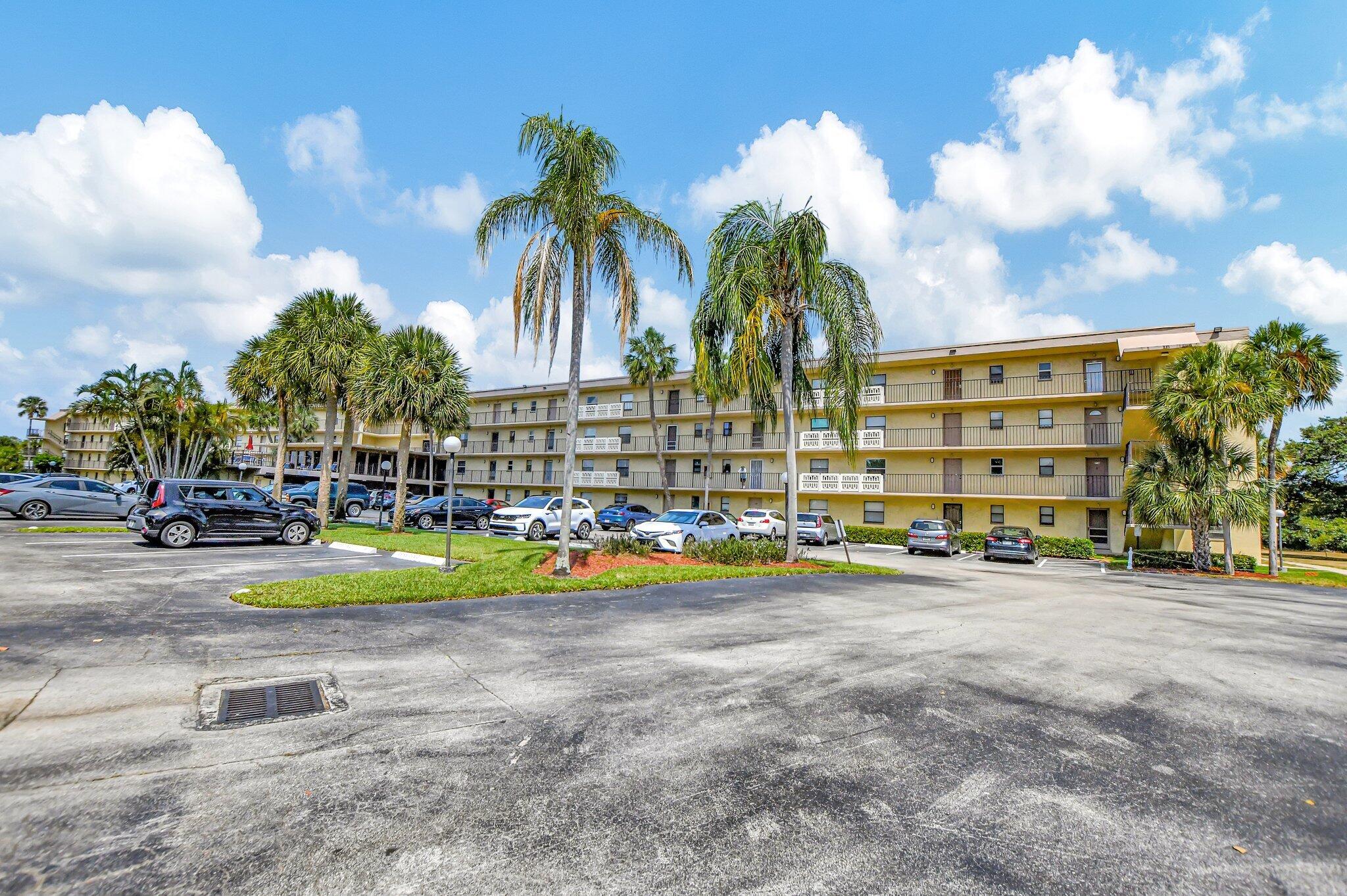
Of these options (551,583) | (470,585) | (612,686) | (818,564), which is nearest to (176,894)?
(612,686)

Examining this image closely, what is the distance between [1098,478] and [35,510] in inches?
1710

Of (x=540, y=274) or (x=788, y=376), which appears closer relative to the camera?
(x=540, y=274)

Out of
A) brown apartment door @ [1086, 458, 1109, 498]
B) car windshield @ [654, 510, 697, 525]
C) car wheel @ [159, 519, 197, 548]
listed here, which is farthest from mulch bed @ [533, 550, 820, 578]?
brown apartment door @ [1086, 458, 1109, 498]

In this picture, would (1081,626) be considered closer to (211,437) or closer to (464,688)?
(464,688)

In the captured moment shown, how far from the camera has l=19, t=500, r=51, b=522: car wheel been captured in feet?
71.0

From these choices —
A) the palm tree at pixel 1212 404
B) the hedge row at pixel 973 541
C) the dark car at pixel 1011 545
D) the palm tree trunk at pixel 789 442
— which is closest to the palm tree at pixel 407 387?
the palm tree trunk at pixel 789 442

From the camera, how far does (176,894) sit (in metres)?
2.42

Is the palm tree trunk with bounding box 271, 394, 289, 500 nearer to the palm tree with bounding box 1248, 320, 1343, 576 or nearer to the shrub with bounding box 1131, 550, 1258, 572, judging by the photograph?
the shrub with bounding box 1131, 550, 1258, 572

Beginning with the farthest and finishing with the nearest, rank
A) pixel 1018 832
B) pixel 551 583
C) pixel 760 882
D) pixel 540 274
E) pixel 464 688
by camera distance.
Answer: pixel 540 274 < pixel 551 583 < pixel 464 688 < pixel 1018 832 < pixel 760 882

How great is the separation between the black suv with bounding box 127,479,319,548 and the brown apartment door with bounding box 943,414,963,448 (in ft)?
99.0

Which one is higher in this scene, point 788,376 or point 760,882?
point 788,376

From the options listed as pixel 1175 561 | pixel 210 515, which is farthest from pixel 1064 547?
pixel 210 515

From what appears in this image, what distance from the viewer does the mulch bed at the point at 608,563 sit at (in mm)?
13305

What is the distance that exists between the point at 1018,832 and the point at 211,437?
56.1 metres
